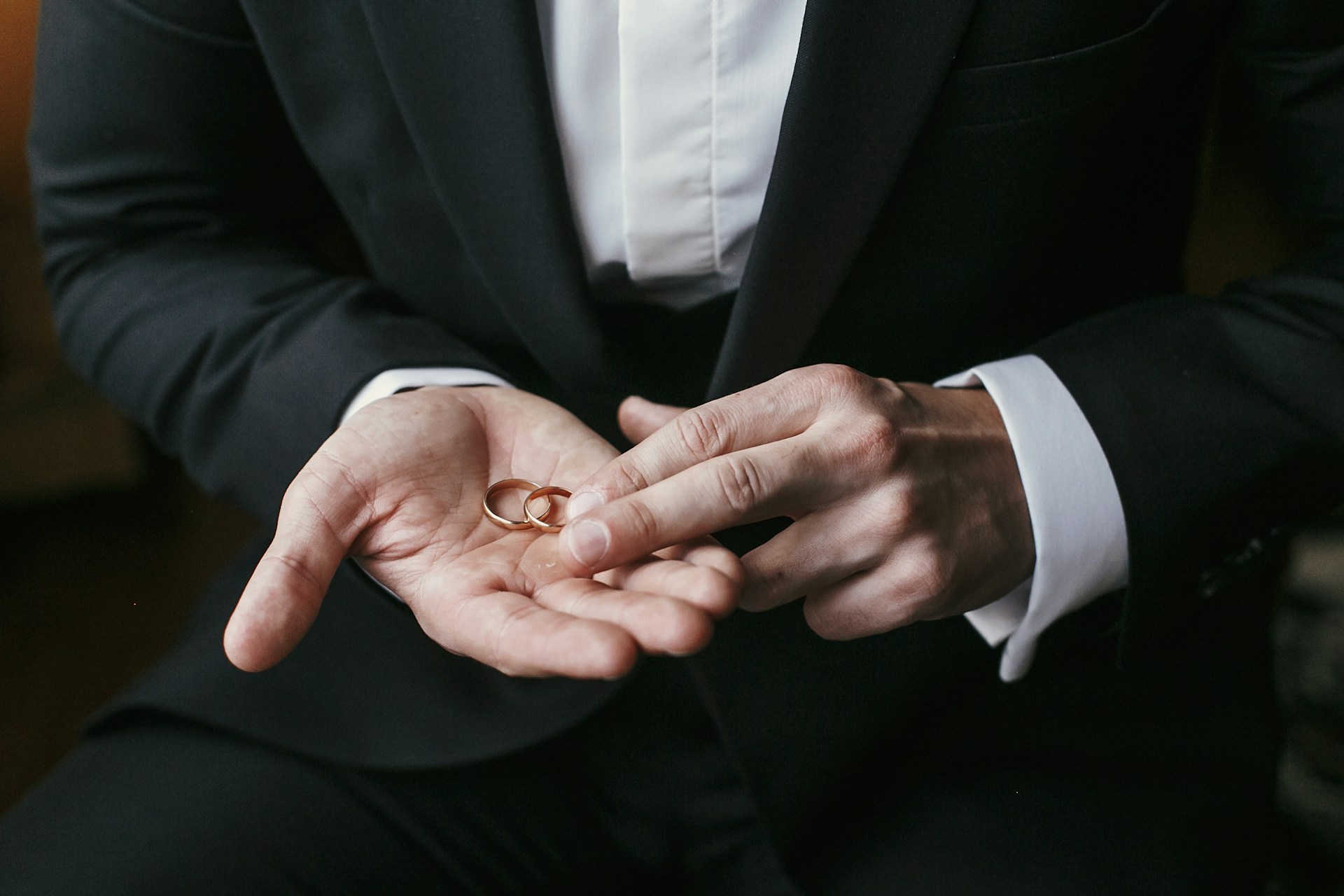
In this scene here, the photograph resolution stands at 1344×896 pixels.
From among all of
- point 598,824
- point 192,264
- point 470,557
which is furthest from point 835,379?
point 192,264

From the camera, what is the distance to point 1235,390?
0.75 m

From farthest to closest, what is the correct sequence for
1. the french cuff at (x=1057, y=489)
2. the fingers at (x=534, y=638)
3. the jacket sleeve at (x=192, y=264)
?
the jacket sleeve at (x=192, y=264)
the french cuff at (x=1057, y=489)
the fingers at (x=534, y=638)

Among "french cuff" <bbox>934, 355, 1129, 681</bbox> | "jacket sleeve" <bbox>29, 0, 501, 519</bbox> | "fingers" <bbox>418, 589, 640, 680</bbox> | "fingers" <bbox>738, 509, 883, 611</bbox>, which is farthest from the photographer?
"jacket sleeve" <bbox>29, 0, 501, 519</bbox>

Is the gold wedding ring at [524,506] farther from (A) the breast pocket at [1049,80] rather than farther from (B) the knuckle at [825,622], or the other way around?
(A) the breast pocket at [1049,80]

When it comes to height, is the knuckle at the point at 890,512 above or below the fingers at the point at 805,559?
above

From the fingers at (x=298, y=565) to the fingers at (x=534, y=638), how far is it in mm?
75

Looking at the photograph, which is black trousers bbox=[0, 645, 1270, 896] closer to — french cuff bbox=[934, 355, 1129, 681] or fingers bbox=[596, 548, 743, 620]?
french cuff bbox=[934, 355, 1129, 681]

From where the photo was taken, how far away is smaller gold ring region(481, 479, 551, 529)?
635mm

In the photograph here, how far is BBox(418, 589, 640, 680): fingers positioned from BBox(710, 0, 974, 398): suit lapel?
0.86 ft

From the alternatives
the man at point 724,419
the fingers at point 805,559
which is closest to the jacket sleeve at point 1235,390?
the man at point 724,419

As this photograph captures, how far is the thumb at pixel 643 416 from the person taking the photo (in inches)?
26.4

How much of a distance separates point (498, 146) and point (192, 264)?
0.41 m

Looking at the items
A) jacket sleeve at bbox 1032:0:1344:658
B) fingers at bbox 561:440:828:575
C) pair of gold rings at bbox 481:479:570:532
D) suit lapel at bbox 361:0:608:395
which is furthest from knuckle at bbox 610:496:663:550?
jacket sleeve at bbox 1032:0:1344:658

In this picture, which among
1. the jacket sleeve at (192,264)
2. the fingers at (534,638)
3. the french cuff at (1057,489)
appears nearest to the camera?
the fingers at (534,638)
